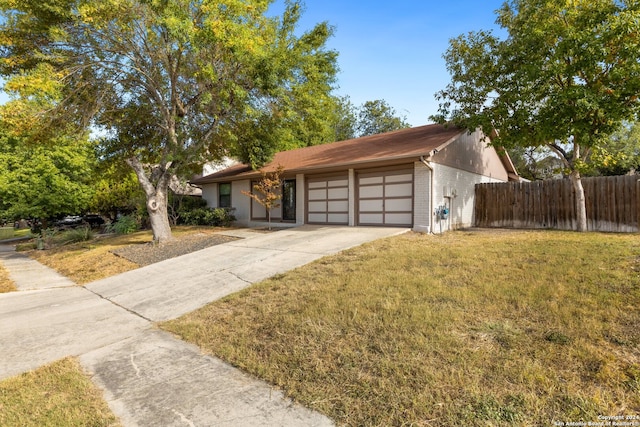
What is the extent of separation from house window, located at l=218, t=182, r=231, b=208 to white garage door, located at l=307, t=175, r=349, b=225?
6094mm

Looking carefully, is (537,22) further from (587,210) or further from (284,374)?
(284,374)

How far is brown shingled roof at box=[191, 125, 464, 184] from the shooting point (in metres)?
12.1

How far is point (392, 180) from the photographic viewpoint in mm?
12703

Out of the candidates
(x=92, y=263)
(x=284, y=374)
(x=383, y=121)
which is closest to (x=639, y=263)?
(x=284, y=374)

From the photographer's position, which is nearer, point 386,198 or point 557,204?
point 557,204

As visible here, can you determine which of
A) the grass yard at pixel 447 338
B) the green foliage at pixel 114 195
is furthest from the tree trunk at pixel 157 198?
the green foliage at pixel 114 195

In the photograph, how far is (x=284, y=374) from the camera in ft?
10.9

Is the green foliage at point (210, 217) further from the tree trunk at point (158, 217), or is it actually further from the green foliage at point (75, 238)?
the tree trunk at point (158, 217)

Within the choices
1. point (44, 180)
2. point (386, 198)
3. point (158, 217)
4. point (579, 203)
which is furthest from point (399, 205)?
point (44, 180)

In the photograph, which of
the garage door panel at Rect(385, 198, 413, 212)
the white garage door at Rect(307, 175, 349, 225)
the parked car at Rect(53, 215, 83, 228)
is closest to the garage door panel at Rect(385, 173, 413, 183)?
the garage door panel at Rect(385, 198, 413, 212)

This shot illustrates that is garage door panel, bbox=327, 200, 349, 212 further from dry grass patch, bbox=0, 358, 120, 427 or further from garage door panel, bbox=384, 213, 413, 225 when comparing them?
dry grass patch, bbox=0, 358, 120, 427

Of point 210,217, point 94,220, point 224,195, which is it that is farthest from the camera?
point 94,220

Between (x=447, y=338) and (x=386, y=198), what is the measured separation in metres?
9.49

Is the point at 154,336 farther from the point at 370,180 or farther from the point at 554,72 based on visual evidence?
the point at 554,72
